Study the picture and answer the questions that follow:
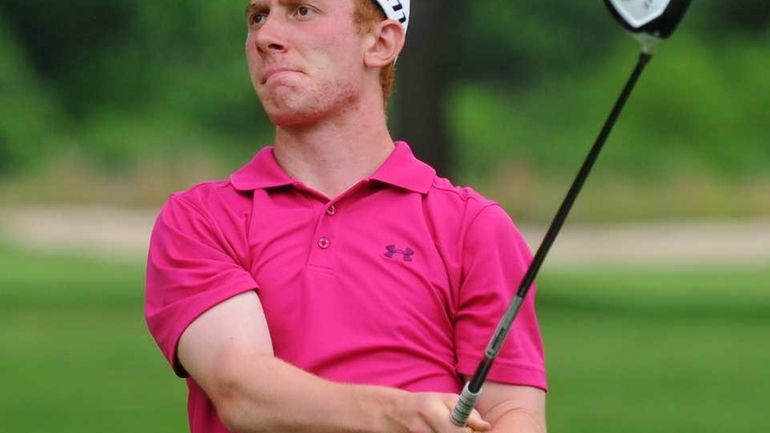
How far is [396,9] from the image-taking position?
390cm

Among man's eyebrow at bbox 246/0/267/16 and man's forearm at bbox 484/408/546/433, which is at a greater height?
man's eyebrow at bbox 246/0/267/16

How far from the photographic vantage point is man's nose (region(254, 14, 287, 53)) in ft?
12.4

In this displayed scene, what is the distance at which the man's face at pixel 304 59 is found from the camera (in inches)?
149

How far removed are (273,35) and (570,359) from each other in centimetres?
1117

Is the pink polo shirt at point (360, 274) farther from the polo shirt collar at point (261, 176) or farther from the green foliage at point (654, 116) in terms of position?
the green foliage at point (654, 116)

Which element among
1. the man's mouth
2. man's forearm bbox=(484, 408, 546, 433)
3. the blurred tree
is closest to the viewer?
man's forearm bbox=(484, 408, 546, 433)

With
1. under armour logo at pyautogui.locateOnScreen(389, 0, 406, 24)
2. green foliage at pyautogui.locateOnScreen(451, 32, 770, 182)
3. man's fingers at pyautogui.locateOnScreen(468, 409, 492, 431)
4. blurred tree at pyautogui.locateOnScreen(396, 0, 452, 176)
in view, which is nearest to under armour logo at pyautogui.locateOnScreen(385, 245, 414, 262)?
man's fingers at pyautogui.locateOnScreen(468, 409, 492, 431)

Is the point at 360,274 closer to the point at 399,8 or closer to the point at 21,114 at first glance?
the point at 399,8

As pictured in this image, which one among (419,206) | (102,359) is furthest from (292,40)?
(102,359)

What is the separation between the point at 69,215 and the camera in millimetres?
31844

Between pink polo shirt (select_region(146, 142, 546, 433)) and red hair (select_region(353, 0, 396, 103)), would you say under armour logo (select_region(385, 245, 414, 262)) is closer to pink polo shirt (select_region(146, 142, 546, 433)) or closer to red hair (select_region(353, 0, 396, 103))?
pink polo shirt (select_region(146, 142, 546, 433))

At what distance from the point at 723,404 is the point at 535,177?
2127cm

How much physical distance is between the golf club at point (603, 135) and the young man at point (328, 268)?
0.52ft

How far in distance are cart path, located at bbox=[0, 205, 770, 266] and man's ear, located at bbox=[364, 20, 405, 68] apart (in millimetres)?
24903
